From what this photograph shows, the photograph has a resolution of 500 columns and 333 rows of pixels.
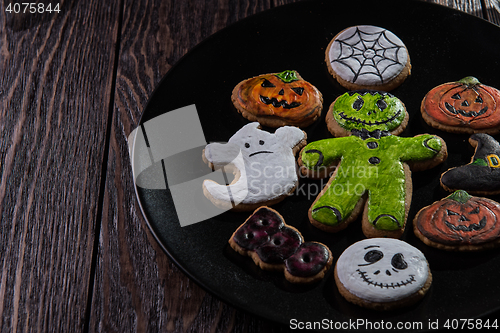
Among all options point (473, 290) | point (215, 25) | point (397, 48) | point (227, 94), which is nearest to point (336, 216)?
point (473, 290)

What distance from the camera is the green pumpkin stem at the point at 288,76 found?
4.99ft

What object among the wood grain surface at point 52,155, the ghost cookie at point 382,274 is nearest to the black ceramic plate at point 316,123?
the ghost cookie at point 382,274

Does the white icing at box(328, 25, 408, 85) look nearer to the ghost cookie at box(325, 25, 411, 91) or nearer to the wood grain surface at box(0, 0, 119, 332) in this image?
the ghost cookie at box(325, 25, 411, 91)

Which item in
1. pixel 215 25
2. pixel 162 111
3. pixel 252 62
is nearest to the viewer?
pixel 162 111


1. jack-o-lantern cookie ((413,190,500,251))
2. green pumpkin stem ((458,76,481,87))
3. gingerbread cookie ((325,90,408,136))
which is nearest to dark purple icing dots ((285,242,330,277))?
jack-o-lantern cookie ((413,190,500,251))

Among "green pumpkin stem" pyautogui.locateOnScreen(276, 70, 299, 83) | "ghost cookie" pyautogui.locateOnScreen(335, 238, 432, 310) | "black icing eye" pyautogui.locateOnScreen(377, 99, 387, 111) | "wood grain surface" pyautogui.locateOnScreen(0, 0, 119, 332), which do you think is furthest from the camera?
"green pumpkin stem" pyautogui.locateOnScreen(276, 70, 299, 83)

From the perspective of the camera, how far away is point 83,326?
1.25 m

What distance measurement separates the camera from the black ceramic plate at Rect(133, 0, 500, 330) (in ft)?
3.63

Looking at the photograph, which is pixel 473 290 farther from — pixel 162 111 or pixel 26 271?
pixel 26 271

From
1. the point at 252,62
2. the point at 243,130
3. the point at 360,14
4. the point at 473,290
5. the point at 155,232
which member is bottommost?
the point at 473,290

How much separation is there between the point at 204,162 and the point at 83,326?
0.53 meters

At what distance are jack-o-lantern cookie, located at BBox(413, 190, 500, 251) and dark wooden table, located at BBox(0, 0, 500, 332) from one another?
45cm

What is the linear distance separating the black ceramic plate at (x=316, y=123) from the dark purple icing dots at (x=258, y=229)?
0.15ft

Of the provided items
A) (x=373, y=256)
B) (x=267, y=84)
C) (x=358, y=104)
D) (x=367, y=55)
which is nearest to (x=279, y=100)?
(x=267, y=84)
